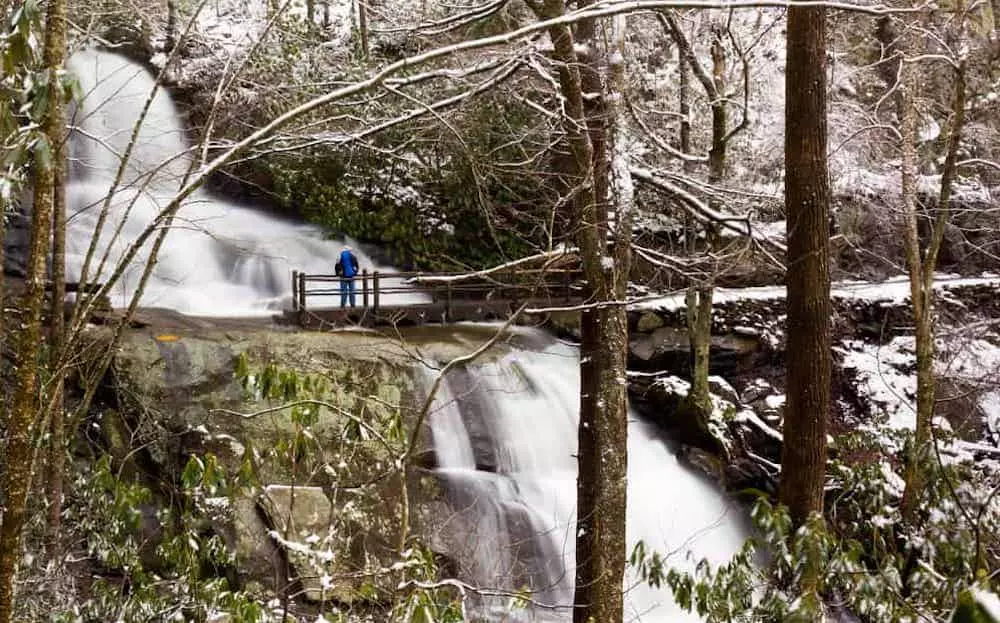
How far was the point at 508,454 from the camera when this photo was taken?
36.6 ft

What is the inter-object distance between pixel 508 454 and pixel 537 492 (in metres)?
0.77

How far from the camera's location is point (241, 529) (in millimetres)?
8711

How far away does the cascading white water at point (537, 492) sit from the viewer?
943cm

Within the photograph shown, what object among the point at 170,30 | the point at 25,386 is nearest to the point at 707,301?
the point at 25,386

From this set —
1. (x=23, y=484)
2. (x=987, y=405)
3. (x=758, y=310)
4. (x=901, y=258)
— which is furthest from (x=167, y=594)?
(x=901, y=258)

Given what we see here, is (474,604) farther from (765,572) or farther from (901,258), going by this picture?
(901,258)

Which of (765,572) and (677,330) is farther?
(677,330)

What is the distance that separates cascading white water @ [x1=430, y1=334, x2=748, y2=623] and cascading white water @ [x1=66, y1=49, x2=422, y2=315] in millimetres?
6194

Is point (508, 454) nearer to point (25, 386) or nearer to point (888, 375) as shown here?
point (888, 375)

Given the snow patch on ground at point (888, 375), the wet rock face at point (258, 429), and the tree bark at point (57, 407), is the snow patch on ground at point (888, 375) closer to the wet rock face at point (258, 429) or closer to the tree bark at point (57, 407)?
the wet rock face at point (258, 429)

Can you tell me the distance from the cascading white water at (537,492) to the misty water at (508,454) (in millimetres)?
18

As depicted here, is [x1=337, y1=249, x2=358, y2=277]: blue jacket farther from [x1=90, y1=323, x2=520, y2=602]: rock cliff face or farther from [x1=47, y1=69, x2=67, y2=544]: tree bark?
[x1=47, y1=69, x2=67, y2=544]: tree bark

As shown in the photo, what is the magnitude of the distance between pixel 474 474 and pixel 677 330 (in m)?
5.48

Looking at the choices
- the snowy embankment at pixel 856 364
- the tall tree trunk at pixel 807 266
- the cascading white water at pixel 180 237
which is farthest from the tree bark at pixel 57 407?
the snowy embankment at pixel 856 364
